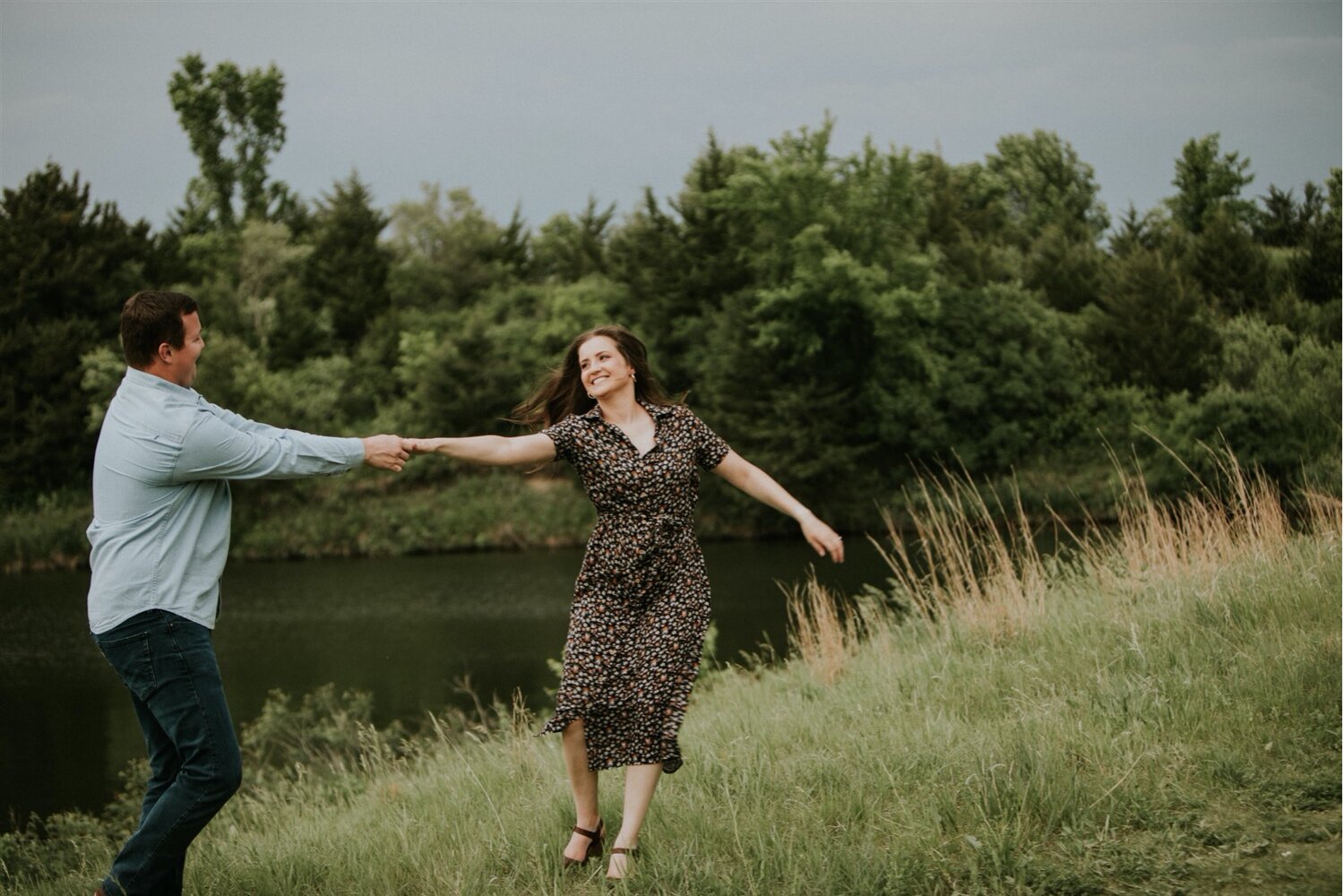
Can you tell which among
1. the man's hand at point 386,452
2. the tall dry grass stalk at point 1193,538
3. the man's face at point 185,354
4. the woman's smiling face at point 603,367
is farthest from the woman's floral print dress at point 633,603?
the tall dry grass stalk at point 1193,538

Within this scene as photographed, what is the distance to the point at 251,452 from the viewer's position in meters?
3.38

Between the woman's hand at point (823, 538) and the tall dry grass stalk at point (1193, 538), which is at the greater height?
the woman's hand at point (823, 538)

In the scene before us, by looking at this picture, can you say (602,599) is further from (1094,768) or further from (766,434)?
(766,434)

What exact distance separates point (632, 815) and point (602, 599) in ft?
2.09

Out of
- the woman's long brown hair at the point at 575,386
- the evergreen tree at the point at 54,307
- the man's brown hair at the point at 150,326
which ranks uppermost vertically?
the evergreen tree at the point at 54,307

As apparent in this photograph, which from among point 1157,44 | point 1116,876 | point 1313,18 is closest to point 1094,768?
point 1116,876

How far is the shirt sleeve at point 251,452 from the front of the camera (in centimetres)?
329

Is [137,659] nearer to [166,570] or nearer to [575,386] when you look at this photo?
[166,570]

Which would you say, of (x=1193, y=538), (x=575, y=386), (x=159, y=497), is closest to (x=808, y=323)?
(x=1193, y=538)

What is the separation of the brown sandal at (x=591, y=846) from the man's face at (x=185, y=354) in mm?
1750

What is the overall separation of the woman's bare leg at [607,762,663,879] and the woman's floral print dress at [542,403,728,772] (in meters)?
0.04

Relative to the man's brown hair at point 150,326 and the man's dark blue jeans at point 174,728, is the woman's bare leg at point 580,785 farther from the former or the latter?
the man's brown hair at point 150,326

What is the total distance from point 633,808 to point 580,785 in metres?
0.20

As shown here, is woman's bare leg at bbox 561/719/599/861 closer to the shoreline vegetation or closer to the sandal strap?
the sandal strap
